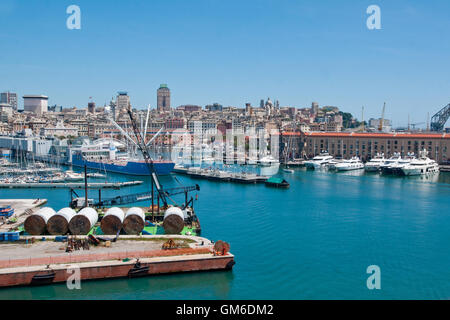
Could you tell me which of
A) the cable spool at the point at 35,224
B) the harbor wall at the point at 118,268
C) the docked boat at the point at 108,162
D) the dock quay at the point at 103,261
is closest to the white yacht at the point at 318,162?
the docked boat at the point at 108,162

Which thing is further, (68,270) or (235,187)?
(235,187)

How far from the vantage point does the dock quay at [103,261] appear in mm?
11609

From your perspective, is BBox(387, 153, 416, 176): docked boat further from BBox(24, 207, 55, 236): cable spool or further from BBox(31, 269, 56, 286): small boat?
BBox(31, 269, 56, 286): small boat

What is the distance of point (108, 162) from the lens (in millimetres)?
43969

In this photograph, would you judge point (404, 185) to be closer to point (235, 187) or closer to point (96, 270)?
Answer: point (235, 187)

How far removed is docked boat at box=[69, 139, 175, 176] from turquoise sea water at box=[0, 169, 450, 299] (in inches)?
368

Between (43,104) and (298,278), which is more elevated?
(43,104)

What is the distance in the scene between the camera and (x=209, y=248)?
43.7 ft

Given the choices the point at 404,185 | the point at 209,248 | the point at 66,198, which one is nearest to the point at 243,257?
the point at 209,248

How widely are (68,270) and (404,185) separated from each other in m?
27.6

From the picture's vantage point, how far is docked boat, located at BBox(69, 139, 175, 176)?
38.6 m

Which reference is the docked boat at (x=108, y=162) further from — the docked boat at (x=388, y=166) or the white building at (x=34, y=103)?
the white building at (x=34, y=103)

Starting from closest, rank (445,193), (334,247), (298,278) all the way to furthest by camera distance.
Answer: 1. (298,278)
2. (334,247)
3. (445,193)
